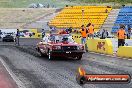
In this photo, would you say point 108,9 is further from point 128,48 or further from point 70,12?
point 128,48

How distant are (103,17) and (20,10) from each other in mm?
18621

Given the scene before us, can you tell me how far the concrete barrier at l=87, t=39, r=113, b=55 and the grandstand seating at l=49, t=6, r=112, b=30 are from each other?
2704 cm

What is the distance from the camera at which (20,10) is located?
69125mm

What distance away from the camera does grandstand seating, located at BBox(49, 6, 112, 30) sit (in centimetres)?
5694

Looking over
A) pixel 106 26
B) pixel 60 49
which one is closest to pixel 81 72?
pixel 60 49

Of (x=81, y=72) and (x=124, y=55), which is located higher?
(x=81, y=72)

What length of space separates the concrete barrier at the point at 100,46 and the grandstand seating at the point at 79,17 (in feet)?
88.7

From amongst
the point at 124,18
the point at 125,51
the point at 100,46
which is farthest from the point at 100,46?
the point at 124,18

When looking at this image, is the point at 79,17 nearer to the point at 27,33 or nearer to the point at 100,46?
the point at 27,33

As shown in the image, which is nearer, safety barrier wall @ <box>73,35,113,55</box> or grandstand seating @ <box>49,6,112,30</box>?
safety barrier wall @ <box>73,35,113,55</box>

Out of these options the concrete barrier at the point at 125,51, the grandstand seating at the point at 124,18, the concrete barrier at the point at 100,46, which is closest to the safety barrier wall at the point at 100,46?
the concrete barrier at the point at 100,46

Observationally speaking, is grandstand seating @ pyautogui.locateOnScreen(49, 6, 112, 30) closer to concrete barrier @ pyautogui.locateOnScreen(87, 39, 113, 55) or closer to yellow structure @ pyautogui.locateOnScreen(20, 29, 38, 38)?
yellow structure @ pyautogui.locateOnScreen(20, 29, 38, 38)

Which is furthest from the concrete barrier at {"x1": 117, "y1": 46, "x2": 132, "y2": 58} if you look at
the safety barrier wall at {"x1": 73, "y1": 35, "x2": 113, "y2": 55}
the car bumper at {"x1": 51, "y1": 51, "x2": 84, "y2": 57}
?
the car bumper at {"x1": 51, "y1": 51, "x2": 84, "y2": 57}

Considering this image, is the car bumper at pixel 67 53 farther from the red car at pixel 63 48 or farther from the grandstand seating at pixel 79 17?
the grandstand seating at pixel 79 17
